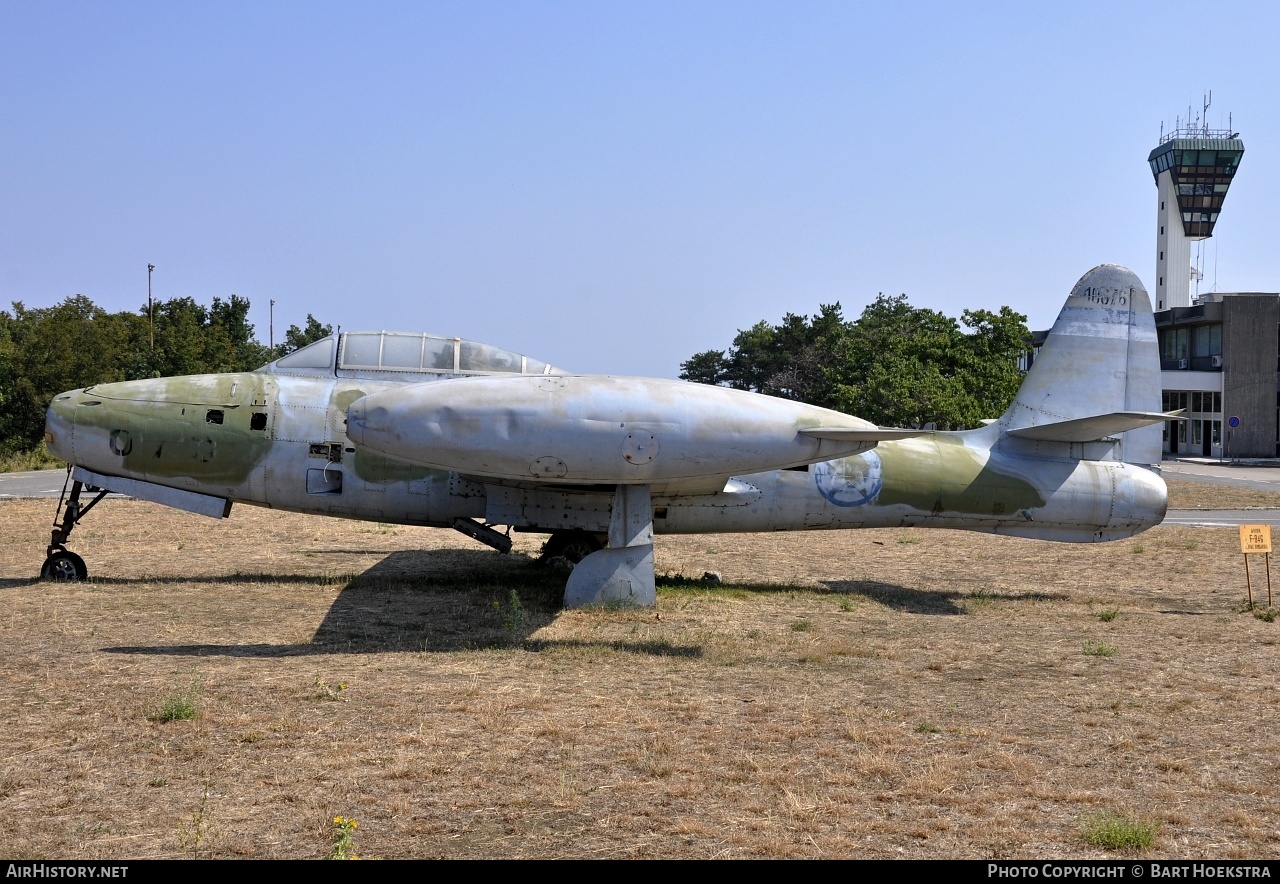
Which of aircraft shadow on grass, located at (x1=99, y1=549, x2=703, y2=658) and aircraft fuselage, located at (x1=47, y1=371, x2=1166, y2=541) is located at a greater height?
A: aircraft fuselage, located at (x1=47, y1=371, x2=1166, y2=541)

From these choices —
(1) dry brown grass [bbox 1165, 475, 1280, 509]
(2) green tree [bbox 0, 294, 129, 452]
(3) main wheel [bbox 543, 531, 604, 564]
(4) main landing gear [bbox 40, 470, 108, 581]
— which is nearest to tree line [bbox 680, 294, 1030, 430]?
(1) dry brown grass [bbox 1165, 475, 1280, 509]

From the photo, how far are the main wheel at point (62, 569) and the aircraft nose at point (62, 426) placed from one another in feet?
4.28

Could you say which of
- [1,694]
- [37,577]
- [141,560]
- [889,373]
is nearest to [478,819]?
[1,694]

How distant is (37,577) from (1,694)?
6.74m

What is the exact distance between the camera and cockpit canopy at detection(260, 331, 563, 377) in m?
13.4

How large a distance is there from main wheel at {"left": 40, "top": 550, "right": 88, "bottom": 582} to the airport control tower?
88.7 metres

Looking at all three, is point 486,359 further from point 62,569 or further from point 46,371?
point 46,371

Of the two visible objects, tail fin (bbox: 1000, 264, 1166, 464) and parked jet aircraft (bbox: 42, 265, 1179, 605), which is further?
tail fin (bbox: 1000, 264, 1166, 464)

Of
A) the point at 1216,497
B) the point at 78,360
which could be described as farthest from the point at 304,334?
the point at 1216,497

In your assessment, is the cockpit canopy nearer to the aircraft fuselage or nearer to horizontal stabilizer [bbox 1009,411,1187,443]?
the aircraft fuselage

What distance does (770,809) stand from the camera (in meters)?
5.90

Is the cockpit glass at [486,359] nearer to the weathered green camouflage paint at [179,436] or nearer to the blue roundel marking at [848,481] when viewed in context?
the weathered green camouflage paint at [179,436]

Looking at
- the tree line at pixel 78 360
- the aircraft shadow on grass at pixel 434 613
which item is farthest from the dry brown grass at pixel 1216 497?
the tree line at pixel 78 360

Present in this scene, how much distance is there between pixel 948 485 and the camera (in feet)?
46.0
